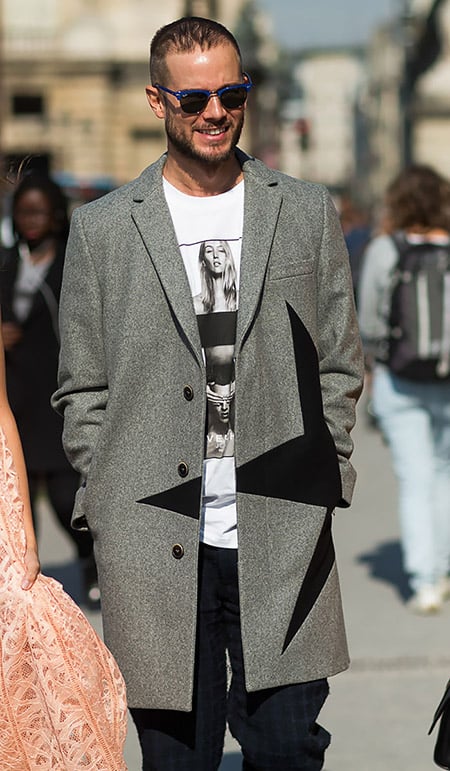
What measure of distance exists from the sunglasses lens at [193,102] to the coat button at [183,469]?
76 centimetres

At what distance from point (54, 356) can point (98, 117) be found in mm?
45993

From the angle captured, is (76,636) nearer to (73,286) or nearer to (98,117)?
(73,286)

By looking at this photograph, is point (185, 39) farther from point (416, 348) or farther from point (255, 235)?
point (416, 348)

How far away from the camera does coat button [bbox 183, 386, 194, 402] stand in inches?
145

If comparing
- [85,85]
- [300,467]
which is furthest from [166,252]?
[85,85]

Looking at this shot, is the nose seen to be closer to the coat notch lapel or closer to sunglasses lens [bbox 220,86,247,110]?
sunglasses lens [bbox 220,86,247,110]

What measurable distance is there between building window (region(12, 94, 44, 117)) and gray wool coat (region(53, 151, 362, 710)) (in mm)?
50717

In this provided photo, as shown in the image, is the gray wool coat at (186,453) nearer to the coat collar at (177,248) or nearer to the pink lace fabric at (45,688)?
the coat collar at (177,248)

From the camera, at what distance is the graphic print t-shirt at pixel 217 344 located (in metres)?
3.72

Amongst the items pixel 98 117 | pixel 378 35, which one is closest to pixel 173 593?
pixel 98 117

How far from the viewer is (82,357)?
3801 mm

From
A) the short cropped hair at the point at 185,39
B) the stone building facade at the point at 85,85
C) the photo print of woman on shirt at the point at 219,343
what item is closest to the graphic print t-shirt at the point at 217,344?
the photo print of woman on shirt at the point at 219,343

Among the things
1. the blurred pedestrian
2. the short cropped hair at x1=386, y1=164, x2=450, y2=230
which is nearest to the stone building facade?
the short cropped hair at x1=386, y1=164, x2=450, y2=230

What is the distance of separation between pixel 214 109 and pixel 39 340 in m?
3.92
